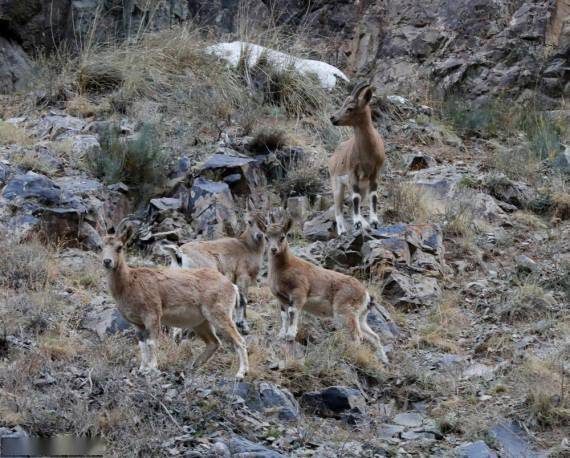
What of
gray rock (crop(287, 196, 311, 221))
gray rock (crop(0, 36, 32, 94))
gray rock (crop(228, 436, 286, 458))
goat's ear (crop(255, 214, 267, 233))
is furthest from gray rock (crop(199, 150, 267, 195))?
gray rock (crop(228, 436, 286, 458))

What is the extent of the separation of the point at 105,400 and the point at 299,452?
1.69 metres

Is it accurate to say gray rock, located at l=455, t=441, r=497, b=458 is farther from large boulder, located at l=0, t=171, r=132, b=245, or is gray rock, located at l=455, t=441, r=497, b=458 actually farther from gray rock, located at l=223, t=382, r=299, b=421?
large boulder, located at l=0, t=171, r=132, b=245

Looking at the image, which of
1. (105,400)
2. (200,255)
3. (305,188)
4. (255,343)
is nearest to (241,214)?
(305,188)

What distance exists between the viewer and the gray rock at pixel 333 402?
10.3 m

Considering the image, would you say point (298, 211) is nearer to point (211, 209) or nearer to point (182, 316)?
point (211, 209)

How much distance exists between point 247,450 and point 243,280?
15.2 ft

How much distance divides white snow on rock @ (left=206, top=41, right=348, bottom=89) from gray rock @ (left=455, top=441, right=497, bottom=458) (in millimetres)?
11761

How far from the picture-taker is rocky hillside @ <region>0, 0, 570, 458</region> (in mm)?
9695

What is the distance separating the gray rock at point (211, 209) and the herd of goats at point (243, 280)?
57.5 inches

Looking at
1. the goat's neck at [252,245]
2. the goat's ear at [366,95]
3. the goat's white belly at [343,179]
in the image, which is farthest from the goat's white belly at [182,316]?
the goat's ear at [366,95]

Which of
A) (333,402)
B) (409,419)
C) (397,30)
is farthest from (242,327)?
(397,30)

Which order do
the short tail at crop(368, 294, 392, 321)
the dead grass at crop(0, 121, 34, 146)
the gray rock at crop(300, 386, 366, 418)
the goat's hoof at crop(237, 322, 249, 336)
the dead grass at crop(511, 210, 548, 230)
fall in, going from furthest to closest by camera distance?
the dead grass at crop(0, 121, 34, 146) → the dead grass at crop(511, 210, 548, 230) → the short tail at crop(368, 294, 392, 321) → the goat's hoof at crop(237, 322, 249, 336) → the gray rock at crop(300, 386, 366, 418)

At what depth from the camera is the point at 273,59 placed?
2034 centimetres

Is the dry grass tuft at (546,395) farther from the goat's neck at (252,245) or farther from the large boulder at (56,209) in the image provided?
the large boulder at (56,209)
